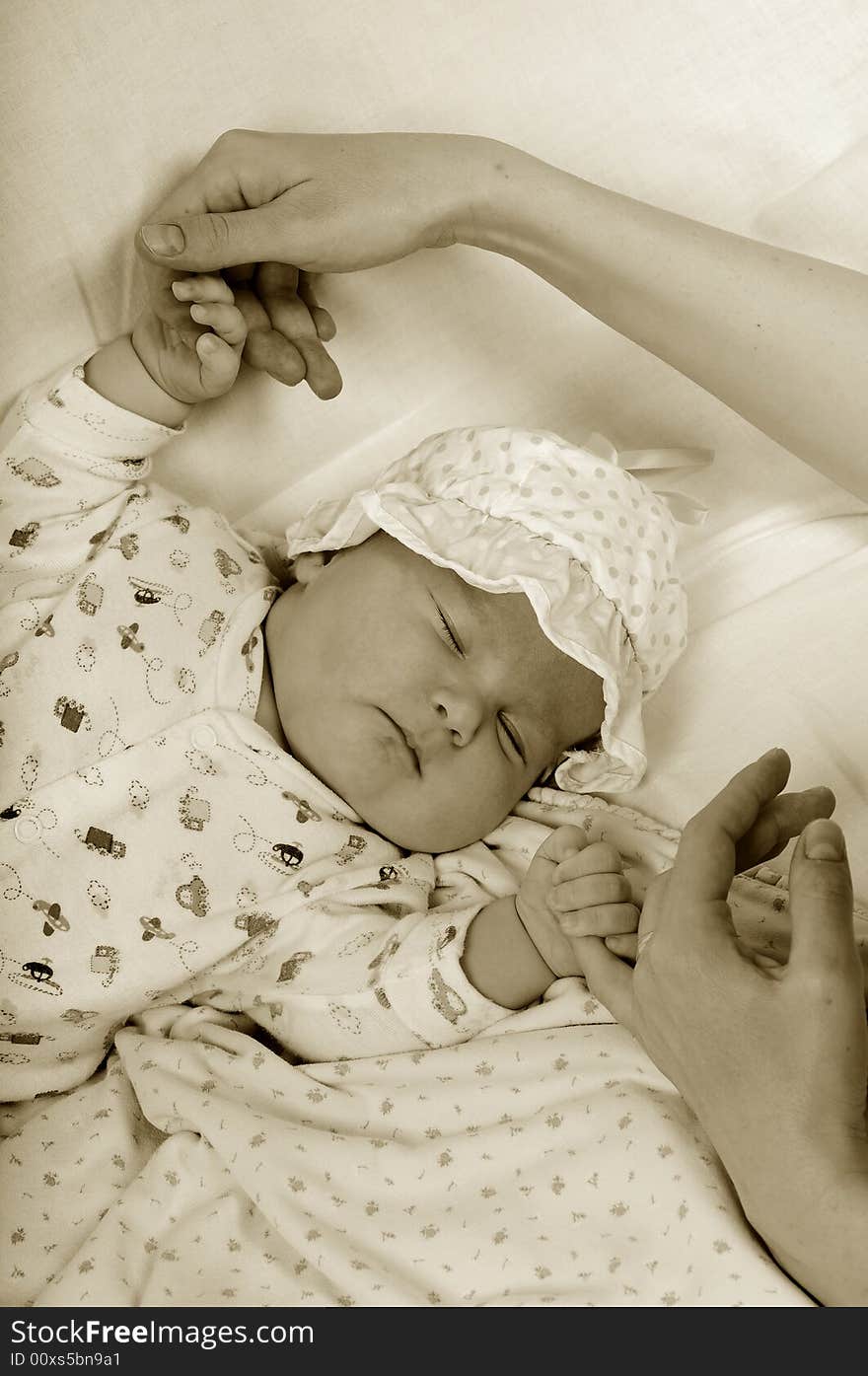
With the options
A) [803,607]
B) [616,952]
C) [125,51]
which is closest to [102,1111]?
[616,952]

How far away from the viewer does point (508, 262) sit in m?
1.59

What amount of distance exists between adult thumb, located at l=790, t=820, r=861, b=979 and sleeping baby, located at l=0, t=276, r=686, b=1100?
36 cm

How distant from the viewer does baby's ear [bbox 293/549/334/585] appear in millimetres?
1479

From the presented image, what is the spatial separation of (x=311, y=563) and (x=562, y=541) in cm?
33

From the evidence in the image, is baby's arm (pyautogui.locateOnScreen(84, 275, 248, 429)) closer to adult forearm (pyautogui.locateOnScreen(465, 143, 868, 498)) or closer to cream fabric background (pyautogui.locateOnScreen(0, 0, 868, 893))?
cream fabric background (pyautogui.locateOnScreen(0, 0, 868, 893))

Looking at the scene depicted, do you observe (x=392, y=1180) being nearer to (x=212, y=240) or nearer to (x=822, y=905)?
(x=822, y=905)

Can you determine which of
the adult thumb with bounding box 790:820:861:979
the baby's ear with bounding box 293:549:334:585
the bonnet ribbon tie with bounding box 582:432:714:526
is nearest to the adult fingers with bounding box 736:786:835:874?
the adult thumb with bounding box 790:820:861:979

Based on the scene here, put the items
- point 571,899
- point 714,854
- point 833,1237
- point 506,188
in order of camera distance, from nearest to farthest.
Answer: point 833,1237 < point 714,854 < point 571,899 < point 506,188

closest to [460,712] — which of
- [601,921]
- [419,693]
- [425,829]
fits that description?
[419,693]

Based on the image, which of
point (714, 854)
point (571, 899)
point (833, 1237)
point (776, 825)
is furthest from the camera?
point (571, 899)

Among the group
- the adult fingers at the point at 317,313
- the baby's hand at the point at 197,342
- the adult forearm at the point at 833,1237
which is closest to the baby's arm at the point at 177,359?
the baby's hand at the point at 197,342

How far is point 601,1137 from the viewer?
3.69 ft

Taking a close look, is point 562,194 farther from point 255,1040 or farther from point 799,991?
point 255,1040

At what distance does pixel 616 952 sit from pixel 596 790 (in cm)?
34
